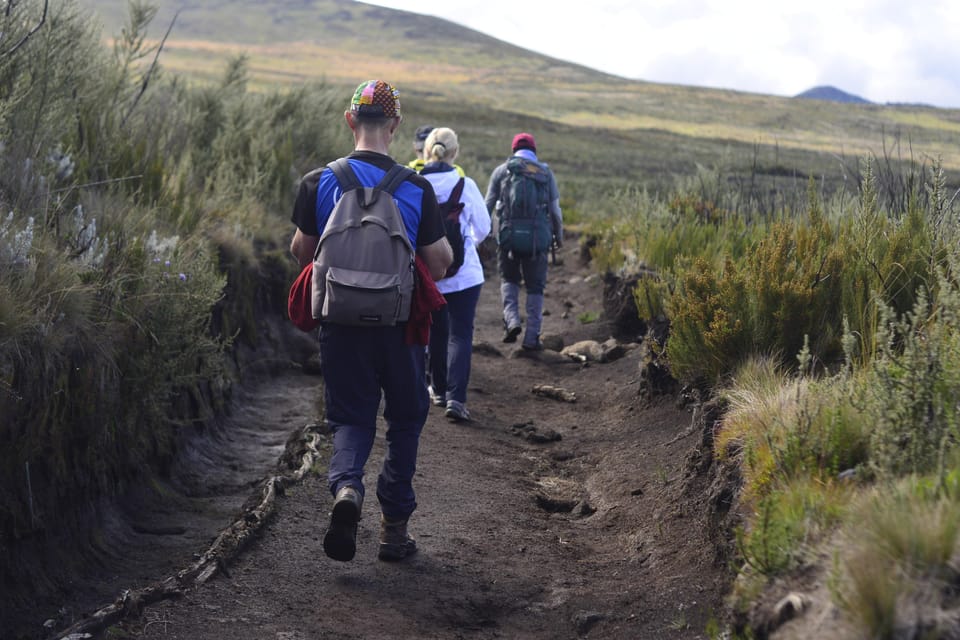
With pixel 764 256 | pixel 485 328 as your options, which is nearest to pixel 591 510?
pixel 764 256

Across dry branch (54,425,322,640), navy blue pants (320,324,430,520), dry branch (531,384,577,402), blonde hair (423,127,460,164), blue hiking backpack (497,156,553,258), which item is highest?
blonde hair (423,127,460,164)

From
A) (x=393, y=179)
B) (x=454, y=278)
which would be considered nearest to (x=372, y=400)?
(x=393, y=179)

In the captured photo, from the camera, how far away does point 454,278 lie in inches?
292

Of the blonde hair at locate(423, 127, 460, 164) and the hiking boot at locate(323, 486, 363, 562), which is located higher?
the blonde hair at locate(423, 127, 460, 164)

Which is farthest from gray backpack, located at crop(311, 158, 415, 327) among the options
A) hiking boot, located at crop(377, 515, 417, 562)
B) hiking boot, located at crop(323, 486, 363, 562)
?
hiking boot, located at crop(377, 515, 417, 562)

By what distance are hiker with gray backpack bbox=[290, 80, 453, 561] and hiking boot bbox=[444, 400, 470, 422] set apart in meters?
2.78

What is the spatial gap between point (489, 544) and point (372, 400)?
41.2 inches

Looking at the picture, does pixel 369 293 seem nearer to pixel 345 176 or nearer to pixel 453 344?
pixel 345 176

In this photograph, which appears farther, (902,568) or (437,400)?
(437,400)

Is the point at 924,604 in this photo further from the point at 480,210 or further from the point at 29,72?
the point at 29,72

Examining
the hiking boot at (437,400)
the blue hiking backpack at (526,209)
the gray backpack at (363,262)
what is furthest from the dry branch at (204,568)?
the blue hiking backpack at (526,209)

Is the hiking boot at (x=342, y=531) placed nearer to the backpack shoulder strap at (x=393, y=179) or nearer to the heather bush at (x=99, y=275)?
the heather bush at (x=99, y=275)

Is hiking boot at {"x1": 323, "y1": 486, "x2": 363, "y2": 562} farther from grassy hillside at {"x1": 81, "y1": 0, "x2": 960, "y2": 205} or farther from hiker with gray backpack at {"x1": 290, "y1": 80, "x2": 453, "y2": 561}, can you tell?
grassy hillside at {"x1": 81, "y1": 0, "x2": 960, "y2": 205}

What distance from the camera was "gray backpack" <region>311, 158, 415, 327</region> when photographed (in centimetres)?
454
